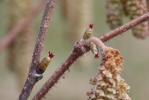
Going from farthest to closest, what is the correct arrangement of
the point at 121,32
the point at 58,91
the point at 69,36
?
1. the point at 58,91
2. the point at 69,36
3. the point at 121,32

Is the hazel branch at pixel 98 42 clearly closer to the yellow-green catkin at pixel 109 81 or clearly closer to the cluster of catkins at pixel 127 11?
the yellow-green catkin at pixel 109 81

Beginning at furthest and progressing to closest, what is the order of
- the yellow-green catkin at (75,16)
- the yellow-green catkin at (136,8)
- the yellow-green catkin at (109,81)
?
the yellow-green catkin at (75,16)
the yellow-green catkin at (136,8)
the yellow-green catkin at (109,81)

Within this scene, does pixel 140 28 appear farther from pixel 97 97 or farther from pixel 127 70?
Answer: pixel 127 70

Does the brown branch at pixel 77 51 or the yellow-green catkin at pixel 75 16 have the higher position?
the yellow-green catkin at pixel 75 16

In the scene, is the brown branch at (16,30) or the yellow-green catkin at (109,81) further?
the brown branch at (16,30)

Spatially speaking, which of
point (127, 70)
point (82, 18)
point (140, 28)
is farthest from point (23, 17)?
point (127, 70)

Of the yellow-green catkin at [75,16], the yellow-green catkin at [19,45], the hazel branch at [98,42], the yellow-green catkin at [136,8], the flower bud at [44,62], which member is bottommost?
the flower bud at [44,62]

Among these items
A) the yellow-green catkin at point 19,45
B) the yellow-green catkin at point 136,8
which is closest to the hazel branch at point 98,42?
the yellow-green catkin at point 136,8

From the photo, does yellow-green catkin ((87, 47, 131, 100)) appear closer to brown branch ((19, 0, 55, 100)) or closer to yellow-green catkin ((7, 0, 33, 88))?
brown branch ((19, 0, 55, 100))
